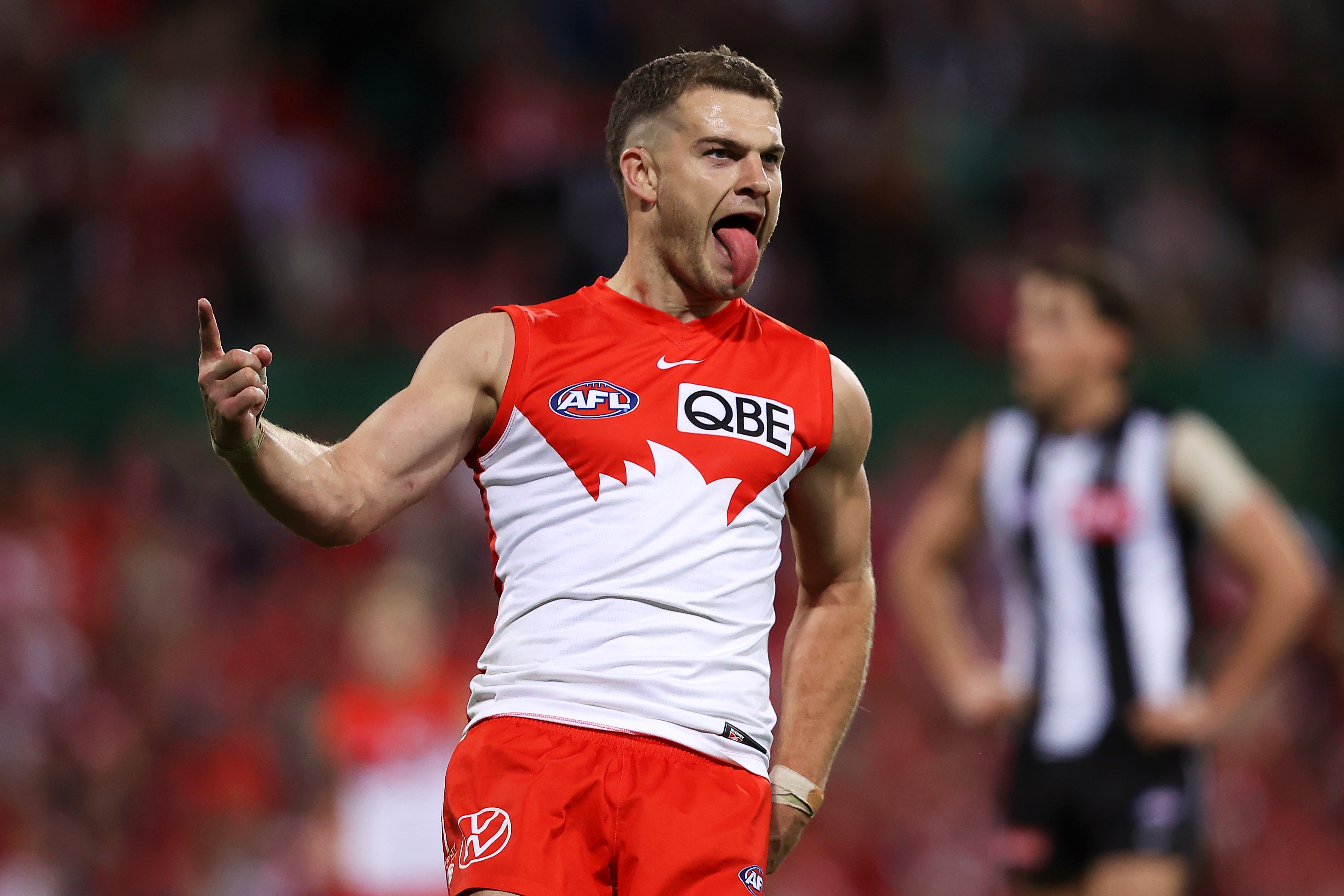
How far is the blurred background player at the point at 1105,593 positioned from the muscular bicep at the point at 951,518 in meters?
0.06

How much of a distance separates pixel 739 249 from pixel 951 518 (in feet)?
8.61

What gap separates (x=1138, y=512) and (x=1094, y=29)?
738 cm

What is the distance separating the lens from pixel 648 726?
289 cm

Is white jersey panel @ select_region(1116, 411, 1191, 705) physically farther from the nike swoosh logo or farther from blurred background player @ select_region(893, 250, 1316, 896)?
the nike swoosh logo

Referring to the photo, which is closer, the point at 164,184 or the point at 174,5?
the point at 164,184

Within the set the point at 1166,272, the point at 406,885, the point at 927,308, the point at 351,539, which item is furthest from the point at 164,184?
the point at 351,539

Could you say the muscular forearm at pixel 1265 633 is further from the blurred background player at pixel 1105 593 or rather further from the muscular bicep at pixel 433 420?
the muscular bicep at pixel 433 420

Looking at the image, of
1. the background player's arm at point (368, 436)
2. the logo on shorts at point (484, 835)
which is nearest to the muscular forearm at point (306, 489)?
the background player's arm at point (368, 436)

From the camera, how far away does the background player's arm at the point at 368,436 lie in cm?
267

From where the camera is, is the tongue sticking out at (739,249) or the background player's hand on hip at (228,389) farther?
the tongue sticking out at (739,249)

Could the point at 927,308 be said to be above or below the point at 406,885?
above

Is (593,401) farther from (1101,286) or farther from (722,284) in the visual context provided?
(1101,286)

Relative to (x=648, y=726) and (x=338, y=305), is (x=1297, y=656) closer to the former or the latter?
(x=338, y=305)

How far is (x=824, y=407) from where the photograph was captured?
3217 mm
